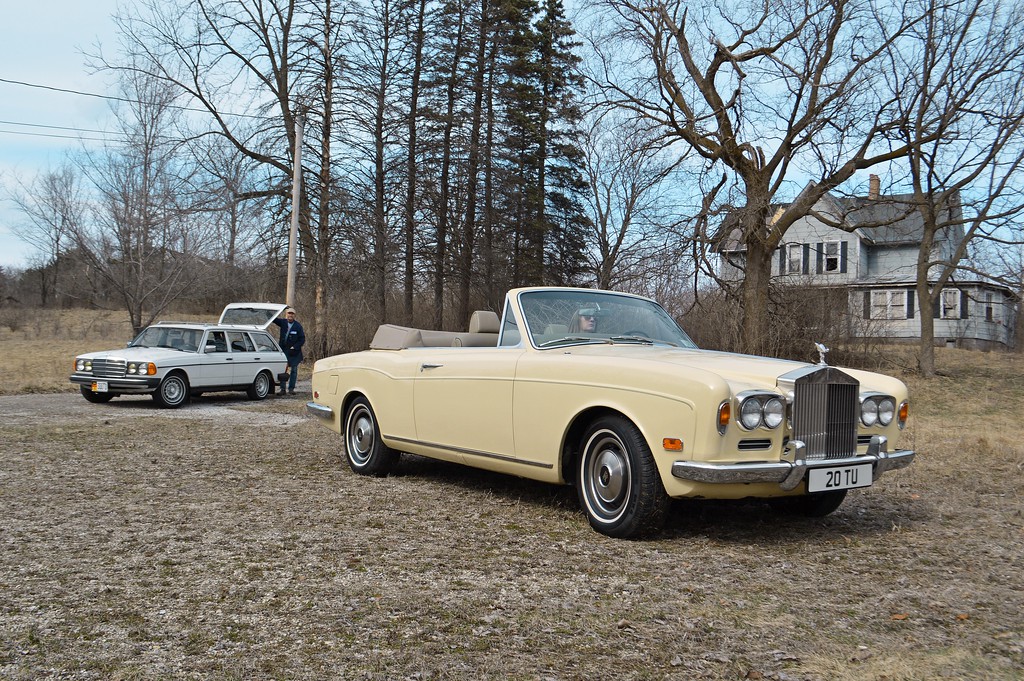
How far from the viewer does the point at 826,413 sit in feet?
17.7

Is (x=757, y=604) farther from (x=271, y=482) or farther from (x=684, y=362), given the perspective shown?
(x=271, y=482)

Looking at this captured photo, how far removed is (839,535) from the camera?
5.78m

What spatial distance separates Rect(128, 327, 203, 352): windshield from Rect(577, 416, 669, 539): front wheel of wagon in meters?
11.7

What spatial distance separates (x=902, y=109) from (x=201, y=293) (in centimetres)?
2236

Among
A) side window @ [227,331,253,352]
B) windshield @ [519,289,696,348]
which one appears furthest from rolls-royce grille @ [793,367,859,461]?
side window @ [227,331,253,352]

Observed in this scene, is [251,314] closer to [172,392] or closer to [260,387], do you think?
[260,387]

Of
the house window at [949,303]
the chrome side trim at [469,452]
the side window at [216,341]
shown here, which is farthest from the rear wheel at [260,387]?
the house window at [949,303]

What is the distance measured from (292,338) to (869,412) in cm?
1406

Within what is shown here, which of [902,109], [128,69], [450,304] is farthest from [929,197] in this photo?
[128,69]

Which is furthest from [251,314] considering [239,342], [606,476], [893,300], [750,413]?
[893,300]

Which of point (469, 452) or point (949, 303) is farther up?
point (949, 303)

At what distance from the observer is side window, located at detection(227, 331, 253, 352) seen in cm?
1639

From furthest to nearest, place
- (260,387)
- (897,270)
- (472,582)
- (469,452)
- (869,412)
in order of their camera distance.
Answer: (897,270) → (260,387) → (469,452) → (869,412) → (472,582)

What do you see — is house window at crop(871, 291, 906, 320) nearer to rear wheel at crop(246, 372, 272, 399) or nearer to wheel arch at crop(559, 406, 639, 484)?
rear wheel at crop(246, 372, 272, 399)
